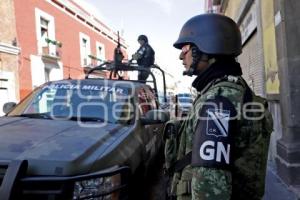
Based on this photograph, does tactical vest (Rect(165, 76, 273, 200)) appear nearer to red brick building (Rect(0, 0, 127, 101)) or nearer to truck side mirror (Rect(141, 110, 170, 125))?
truck side mirror (Rect(141, 110, 170, 125))

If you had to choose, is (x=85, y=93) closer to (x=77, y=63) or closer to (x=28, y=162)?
(x=28, y=162)

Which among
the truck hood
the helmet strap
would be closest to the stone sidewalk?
the truck hood

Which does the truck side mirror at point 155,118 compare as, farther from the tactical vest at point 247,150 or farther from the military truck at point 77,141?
the tactical vest at point 247,150

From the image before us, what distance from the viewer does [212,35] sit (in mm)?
2004

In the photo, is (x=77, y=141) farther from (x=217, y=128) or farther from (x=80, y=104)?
(x=217, y=128)

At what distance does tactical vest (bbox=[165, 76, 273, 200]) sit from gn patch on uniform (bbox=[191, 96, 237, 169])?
0.09 meters

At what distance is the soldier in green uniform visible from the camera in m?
1.61

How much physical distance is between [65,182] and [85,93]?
2087mm

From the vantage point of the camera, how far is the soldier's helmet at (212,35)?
6.44 ft

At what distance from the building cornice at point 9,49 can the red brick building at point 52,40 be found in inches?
14.3

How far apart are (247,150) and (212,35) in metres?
0.64

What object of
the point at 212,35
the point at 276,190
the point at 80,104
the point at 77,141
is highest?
the point at 212,35

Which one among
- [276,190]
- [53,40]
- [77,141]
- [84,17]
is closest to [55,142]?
[77,141]

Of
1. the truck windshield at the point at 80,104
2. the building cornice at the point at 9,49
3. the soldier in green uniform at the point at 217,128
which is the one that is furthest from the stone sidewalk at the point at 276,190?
the building cornice at the point at 9,49
